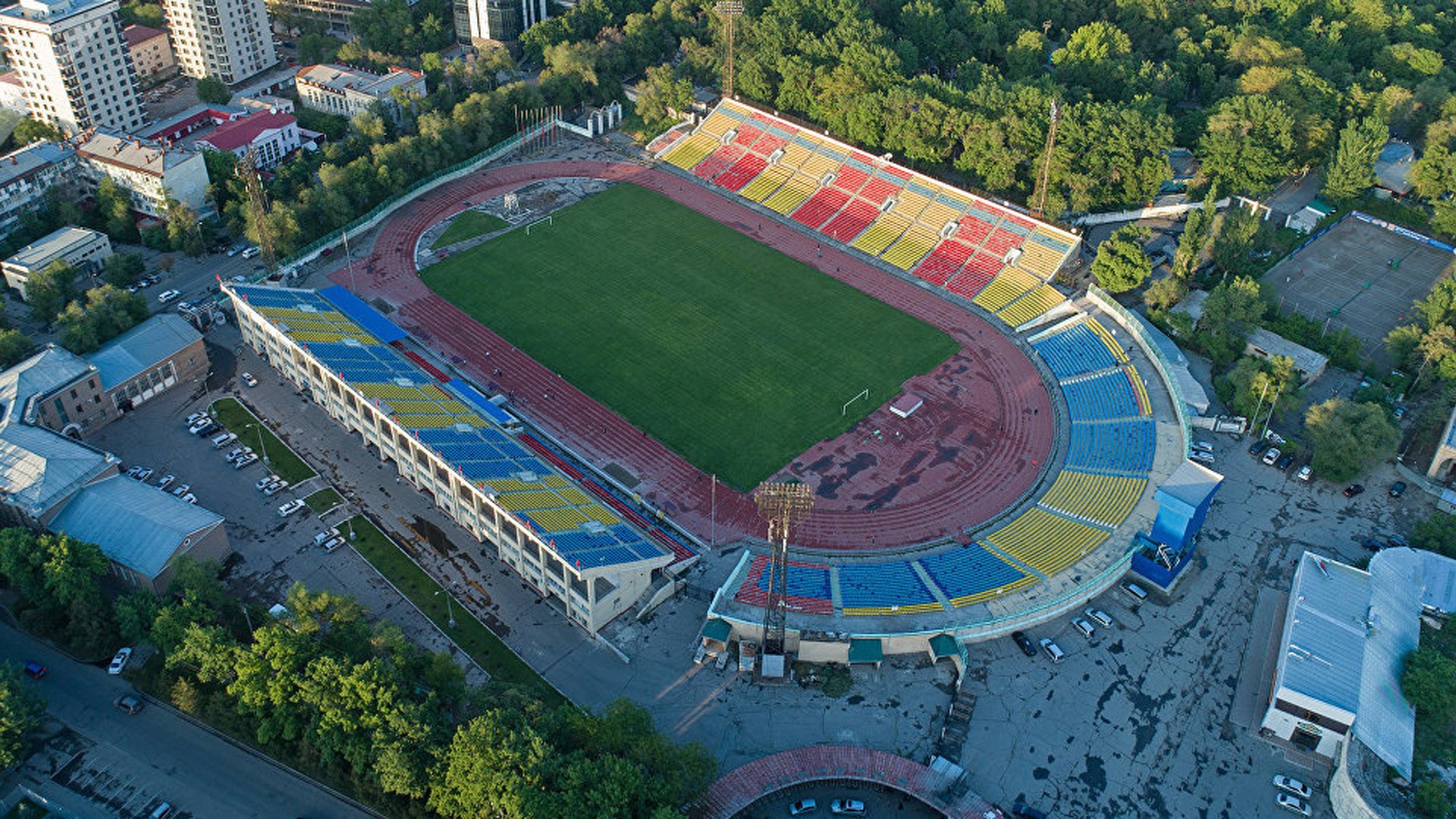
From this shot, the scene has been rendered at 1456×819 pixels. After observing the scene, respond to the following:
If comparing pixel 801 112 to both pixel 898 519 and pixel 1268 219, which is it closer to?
pixel 1268 219

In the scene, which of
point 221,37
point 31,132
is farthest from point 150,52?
point 31,132

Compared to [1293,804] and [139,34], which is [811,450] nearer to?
[1293,804]

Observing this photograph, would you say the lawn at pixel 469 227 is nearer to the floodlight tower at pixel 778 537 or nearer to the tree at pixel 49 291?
the tree at pixel 49 291

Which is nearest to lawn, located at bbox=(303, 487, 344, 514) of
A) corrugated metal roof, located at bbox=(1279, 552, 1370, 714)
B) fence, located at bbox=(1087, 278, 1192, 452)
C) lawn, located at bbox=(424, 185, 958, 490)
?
lawn, located at bbox=(424, 185, 958, 490)

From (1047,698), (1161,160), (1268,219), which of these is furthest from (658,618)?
(1268,219)

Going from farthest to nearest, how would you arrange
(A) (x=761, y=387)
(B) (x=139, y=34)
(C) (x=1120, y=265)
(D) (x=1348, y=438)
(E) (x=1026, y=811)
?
(B) (x=139, y=34) < (C) (x=1120, y=265) < (A) (x=761, y=387) < (D) (x=1348, y=438) < (E) (x=1026, y=811)

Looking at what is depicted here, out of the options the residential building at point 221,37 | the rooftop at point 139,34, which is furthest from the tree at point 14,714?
the rooftop at point 139,34
